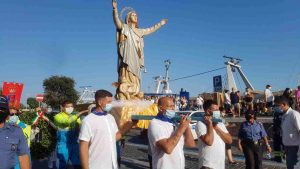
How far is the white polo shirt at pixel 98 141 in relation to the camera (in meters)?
4.58

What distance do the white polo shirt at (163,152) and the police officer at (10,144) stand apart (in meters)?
1.40

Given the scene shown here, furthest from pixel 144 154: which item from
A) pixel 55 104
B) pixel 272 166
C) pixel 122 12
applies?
pixel 55 104

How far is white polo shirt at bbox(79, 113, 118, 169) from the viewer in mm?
4578

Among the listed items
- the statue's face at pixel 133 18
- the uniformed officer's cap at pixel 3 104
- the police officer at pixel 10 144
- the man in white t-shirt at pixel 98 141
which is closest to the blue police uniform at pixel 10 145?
the police officer at pixel 10 144

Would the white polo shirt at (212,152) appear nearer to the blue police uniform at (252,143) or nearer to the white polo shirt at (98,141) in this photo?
the white polo shirt at (98,141)

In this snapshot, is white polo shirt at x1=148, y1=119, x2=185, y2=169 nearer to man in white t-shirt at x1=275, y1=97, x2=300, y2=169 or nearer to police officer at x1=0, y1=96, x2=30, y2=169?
police officer at x1=0, y1=96, x2=30, y2=169

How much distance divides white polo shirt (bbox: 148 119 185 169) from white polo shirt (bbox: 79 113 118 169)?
612mm

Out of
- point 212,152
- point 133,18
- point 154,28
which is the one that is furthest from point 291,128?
point 133,18

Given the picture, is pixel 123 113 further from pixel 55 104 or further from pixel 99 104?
pixel 55 104

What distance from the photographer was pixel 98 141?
4609 mm

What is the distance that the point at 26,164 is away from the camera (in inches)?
149

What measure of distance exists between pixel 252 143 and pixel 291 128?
1.18 m

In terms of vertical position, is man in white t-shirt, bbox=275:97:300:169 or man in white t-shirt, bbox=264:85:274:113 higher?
man in white t-shirt, bbox=264:85:274:113

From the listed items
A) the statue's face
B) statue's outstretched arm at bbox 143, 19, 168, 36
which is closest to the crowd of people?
statue's outstretched arm at bbox 143, 19, 168, 36
